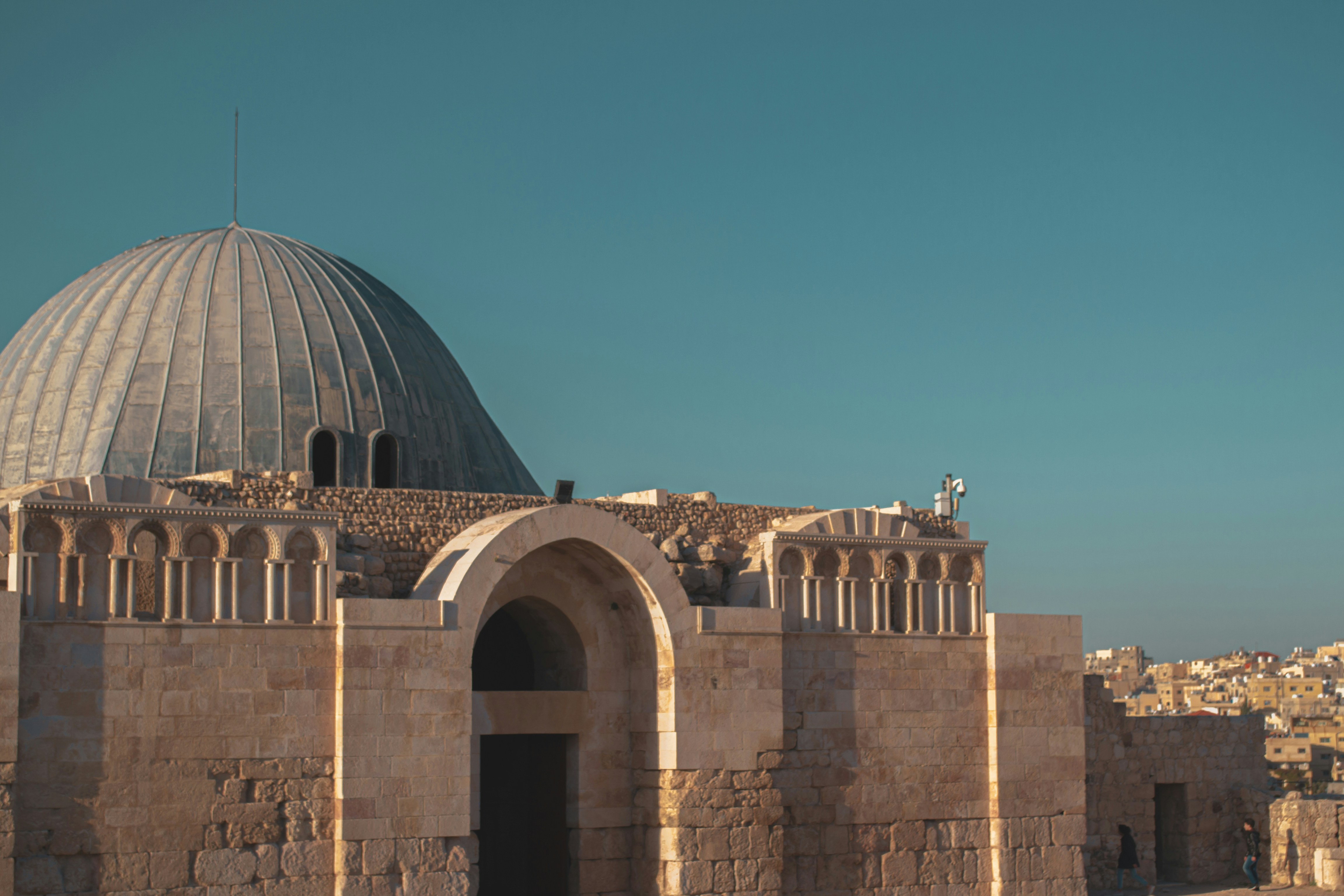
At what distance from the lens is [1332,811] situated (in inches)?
836

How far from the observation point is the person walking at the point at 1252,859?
827 inches

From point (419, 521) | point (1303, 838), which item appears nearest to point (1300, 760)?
point (1303, 838)

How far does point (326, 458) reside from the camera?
20.6m

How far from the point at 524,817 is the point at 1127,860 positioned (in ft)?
28.3

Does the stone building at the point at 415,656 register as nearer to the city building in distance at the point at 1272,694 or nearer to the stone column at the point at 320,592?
the stone column at the point at 320,592

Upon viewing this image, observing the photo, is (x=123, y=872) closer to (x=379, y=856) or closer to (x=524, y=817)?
(x=379, y=856)

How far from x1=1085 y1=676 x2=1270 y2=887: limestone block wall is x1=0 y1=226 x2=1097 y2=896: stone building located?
2.14 metres

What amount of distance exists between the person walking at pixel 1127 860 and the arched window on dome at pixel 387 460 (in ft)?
37.2

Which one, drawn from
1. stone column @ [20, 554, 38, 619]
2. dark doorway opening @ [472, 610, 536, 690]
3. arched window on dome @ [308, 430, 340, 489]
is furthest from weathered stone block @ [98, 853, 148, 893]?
arched window on dome @ [308, 430, 340, 489]

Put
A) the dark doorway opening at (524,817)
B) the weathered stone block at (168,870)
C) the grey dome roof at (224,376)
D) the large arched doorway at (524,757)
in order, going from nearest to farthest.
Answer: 1. the weathered stone block at (168,870)
2. the large arched doorway at (524,757)
3. the dark doorway opening at (524,817)
4. the grey dome roof at (224,376)

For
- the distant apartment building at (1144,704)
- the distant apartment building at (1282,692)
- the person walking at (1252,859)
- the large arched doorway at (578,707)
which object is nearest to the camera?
the large arched doorway at (578,707)

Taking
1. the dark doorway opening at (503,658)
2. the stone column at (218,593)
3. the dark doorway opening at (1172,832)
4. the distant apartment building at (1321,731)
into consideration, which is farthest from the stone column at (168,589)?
the distant apartment building at (1321,731)

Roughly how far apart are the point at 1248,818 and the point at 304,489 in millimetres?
14609

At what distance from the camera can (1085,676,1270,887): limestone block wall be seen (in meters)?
21.0
